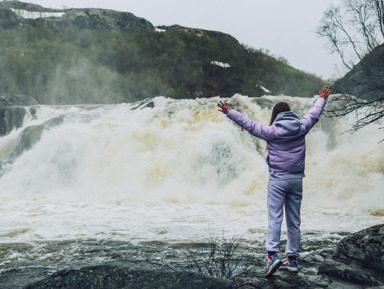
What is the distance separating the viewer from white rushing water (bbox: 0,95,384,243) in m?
8.02

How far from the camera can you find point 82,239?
22.5ft

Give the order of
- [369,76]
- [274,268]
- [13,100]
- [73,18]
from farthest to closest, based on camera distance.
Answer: [73,18] → [13,100] → [369,76] → [274,268]

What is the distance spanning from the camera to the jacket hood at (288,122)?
3.51 meters

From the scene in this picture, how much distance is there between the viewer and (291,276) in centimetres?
354

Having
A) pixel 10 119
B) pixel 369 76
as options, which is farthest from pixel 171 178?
pixel 10 119

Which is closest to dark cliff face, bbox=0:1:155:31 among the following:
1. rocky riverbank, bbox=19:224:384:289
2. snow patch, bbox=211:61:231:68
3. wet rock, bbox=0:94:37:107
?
snow patch, bbox=211:61:231:68

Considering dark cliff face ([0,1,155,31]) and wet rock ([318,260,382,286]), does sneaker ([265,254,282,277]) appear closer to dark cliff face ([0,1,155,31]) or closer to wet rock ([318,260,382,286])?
wet rock ([318,260,382,286])

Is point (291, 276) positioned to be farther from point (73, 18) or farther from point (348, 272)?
point (73, 18)

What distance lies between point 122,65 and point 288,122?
146 feet

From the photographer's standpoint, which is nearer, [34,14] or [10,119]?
[10,119]

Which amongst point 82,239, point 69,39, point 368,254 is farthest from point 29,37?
point 368,254

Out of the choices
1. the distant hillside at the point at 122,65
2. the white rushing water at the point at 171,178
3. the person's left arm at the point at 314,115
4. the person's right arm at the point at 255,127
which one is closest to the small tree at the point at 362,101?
the white rushing water at the point at 171,178

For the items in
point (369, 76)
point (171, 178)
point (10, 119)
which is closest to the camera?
point (171, 178)

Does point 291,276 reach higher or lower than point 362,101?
lower
